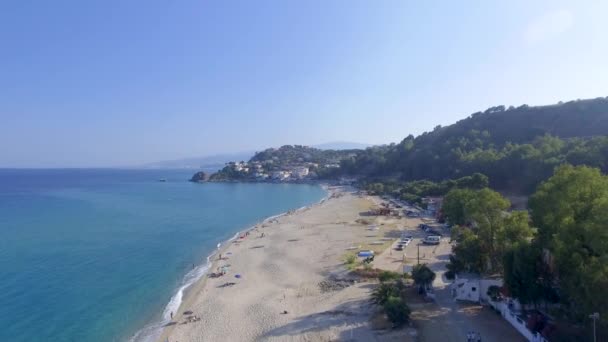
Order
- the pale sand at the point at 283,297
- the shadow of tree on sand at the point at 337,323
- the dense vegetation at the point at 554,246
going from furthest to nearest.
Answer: the pale sand at the point at 283,297 → the shadow of tree on sand at the point at 337,323 → the dense vegetation at the point at 554,246

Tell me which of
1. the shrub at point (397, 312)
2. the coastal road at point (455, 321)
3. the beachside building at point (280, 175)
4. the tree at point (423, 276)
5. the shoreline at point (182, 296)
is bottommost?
the shoreline at point (182, 296)

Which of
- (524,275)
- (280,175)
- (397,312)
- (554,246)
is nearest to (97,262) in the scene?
(397,312)

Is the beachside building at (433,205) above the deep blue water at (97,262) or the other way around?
above

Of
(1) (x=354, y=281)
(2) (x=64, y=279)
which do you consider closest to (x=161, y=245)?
(2) (x=64, y=279)

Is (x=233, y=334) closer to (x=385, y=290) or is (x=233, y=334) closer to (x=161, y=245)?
(x=385, y=290)

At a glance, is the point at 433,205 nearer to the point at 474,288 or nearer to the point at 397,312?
the point at 474,288

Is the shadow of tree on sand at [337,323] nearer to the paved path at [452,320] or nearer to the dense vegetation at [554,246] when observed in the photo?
the paved path at [452,320]

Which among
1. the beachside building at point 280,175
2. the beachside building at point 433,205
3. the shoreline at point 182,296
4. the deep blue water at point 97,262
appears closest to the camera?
the shoreline at point 182,296

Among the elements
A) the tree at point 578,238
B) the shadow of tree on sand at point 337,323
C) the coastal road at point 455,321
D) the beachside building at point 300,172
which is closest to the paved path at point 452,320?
the coastal road at point 455,321
